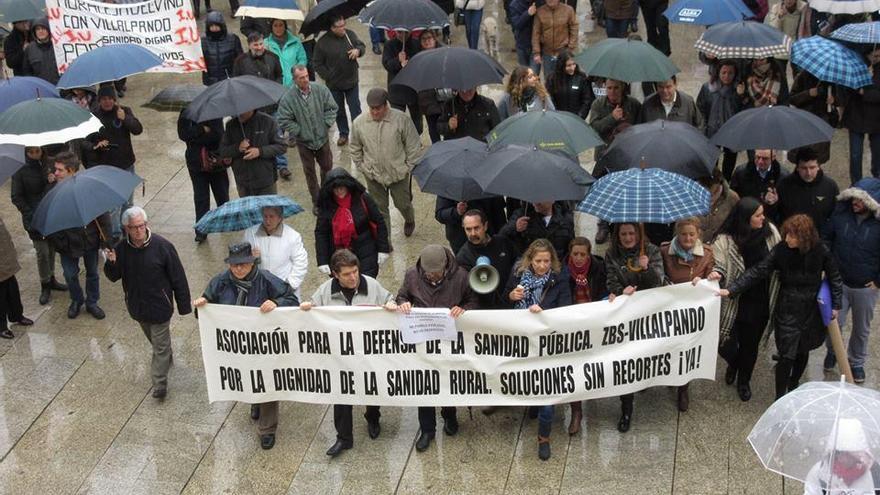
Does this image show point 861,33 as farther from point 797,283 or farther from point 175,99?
point 175,99

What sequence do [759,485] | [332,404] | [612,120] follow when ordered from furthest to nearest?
[612,120] → [332,404] → [759,485]

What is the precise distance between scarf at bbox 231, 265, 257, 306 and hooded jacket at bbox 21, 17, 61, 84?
6912 mm

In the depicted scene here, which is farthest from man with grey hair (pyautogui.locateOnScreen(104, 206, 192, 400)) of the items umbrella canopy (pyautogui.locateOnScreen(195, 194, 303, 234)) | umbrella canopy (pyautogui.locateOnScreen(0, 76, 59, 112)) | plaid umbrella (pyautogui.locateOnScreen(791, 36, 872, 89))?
plaid umbrella (pyautogui.locateOnScreen(791, 36, 872, 89))

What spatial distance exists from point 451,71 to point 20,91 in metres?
4.25

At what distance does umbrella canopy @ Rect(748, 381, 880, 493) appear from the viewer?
538 cm

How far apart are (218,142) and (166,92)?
2.50 ft

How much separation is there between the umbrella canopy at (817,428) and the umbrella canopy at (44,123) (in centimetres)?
672

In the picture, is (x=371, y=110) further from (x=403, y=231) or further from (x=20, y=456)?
(x=20, y=456)

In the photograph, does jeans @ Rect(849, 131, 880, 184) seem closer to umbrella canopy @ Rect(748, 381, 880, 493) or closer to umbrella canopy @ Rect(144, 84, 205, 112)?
umbrella canopy @ Rect(748, 381, 880, 493)

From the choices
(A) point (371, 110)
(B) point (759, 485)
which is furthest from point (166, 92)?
(B) point (759, 485)

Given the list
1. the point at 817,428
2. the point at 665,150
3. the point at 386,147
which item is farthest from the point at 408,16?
the point at 817,428

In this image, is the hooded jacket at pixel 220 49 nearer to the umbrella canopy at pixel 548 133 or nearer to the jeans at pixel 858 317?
the umbrella canopy at pixel 548 133

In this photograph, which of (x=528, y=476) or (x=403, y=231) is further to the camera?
(x=403, y=231)

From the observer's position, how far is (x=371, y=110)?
10.5 m
